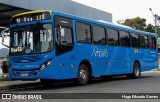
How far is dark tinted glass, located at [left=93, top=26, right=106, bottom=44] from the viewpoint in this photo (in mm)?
17844

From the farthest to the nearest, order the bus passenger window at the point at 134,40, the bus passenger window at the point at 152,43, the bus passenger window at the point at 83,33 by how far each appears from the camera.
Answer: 1. the bus passenger window at the point at 152,43
2. the bus passenger window at the point at 134,40
3. the bus passenger window at the point at 83,33

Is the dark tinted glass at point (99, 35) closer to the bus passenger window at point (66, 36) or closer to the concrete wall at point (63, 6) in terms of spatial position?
the bus passenger window at point (66, 36)

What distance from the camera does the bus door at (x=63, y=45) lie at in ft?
48.5

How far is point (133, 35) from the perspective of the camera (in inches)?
901

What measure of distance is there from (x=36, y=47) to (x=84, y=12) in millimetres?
14285

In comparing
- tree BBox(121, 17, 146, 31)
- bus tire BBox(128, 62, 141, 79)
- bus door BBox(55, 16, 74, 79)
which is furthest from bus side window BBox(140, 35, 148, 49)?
tree BBox(121, 17, 146, 31)

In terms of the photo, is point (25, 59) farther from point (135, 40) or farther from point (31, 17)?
point (135, 40)

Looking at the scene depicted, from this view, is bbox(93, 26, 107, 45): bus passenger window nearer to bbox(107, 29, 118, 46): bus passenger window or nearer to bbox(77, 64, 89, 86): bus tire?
bbox(107, 29, 118, 46): bus passenger window

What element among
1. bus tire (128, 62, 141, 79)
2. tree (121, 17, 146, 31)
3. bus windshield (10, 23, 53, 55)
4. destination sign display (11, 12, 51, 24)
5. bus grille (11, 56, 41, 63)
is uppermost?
tree (121, 17, 146, 31)

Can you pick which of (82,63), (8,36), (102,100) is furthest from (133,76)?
(102,100)

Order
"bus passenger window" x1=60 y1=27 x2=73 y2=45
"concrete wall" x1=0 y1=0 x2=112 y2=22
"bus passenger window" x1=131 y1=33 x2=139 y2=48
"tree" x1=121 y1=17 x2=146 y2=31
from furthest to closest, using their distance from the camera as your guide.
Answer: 1. "tree" x1=121 y1=17 x2=146 y2=31
2. "bus passenger window" x1=131 y1=33 x2=139 y2=48
3. "concrete wall" x1=0 y1=0 x2=112 y2=22
4. "bus passenger window" x1=60 y1=27 x2=73 y2=45

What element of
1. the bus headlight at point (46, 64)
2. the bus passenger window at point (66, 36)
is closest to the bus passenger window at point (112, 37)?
the bus passenger window at point (66, 36)

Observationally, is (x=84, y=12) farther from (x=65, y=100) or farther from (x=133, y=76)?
(x=65, y=100)

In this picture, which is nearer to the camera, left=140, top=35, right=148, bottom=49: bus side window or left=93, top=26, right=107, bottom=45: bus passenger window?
left=93, top=26, right=107, bottom=45: bus passenger window
